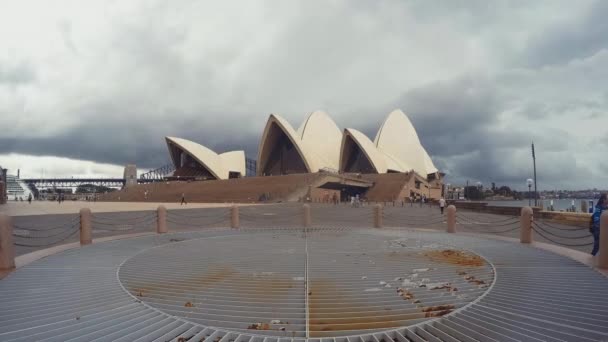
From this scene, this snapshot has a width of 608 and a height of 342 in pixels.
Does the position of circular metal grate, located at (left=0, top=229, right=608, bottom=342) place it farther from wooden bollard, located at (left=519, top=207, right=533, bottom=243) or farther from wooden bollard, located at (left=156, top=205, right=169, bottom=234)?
wooden bollard, located at (left=156, top=205, right=169, bottom=234)

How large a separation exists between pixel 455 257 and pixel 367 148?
4672 centimetres

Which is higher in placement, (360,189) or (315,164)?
(315,164)

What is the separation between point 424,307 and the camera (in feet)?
11.5

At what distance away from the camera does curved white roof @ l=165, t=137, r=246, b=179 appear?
5670 cm

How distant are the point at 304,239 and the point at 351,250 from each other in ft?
6.47

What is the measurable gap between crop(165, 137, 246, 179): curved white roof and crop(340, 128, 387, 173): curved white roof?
60.9 ft

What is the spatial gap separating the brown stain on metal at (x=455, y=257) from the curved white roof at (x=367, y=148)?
45202mm

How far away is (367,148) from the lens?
5222cm

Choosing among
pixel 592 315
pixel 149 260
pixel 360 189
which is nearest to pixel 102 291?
pixel 149 260

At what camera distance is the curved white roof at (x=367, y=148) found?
51594mm

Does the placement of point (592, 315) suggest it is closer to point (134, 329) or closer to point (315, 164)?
point (134, 329)

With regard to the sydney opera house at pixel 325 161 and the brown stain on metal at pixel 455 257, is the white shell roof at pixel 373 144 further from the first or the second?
the brown stain on metal at pixel 455 257

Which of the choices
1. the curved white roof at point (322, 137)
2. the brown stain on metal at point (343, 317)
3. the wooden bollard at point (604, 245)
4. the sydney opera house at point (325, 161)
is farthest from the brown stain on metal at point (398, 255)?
the curved white roof at point (322, 137)

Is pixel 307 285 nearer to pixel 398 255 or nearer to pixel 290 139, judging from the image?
pixel 398 255
